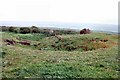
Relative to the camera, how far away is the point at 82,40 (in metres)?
47.8

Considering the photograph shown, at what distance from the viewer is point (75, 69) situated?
24.4m

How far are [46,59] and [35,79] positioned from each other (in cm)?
699

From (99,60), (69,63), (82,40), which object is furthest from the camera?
(82,40)

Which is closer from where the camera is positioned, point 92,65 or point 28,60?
point 92,65

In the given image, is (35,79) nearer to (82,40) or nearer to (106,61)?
(106,61)

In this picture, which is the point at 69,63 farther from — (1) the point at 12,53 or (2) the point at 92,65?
(1) the point at 12,53

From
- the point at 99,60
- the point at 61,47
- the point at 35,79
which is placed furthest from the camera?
the point at 61,47

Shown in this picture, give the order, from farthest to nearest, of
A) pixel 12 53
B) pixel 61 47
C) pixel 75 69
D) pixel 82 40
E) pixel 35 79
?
pixel 82 40 < pixel 61 47 < pixel 12 53 < pixel 75 69 < pixel 35 79

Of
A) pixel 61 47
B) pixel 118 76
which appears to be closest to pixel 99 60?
pixel 118 76

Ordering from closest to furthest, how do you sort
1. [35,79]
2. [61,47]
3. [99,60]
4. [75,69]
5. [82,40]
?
[35,79] → [75,69] → [99,60] → [61,47] → [82,40]

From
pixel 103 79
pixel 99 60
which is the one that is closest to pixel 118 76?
pixel 103 79

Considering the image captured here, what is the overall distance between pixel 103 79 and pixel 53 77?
10.7ft

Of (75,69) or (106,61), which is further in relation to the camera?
(106,61)

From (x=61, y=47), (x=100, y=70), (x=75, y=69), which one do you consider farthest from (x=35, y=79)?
(x=61, y=47)
